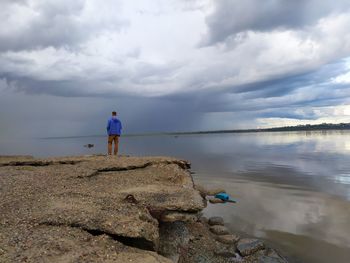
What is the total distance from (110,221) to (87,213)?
66cm

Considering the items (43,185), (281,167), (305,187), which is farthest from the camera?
(281,167)

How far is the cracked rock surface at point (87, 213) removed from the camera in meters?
6.29

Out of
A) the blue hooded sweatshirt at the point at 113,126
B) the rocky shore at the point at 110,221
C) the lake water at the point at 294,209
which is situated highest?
the blue hooded sweatshirt at the point at 113,126

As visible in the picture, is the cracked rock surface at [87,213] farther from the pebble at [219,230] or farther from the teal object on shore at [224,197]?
the teal object on shore at [224,197]

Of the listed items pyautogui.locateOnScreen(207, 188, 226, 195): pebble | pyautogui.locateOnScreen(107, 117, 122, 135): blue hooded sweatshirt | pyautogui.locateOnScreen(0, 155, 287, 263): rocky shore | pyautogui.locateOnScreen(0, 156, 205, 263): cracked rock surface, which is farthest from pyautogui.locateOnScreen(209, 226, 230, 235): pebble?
pyautogui.locateOnScreen(107, 117, 122, 135): blue hooded sweatshirt

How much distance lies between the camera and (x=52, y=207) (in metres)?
8.26

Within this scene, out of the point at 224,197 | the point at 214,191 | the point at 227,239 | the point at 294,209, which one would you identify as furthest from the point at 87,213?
the point at 214,191

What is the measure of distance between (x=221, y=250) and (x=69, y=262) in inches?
222

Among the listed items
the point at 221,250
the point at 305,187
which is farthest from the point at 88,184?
the point at 305,187

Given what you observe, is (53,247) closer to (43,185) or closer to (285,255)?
(43,185)

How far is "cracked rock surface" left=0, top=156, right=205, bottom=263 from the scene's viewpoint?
20.6 feet

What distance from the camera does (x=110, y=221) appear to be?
7.73 m

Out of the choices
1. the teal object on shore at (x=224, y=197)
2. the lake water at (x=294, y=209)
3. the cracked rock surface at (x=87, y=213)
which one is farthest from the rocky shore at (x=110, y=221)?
the teal object on shore at (x=224, y=197)

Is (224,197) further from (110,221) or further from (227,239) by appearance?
(110,221)
